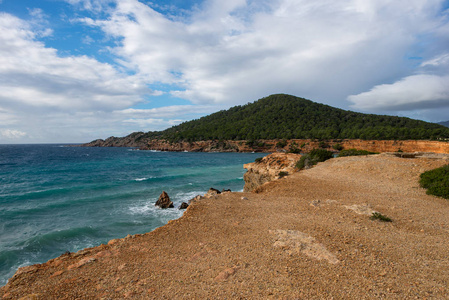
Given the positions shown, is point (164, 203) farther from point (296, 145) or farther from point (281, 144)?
point (281, 144)

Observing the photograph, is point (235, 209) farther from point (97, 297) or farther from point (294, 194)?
point (97, 297)

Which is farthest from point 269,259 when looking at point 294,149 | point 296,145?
point 296,145

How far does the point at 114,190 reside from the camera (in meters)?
21.7

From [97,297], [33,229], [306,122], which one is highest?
[306,122]

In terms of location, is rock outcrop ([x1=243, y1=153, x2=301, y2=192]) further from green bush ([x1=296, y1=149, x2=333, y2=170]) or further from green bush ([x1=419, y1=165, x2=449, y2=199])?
green bush ([x1=419, y1=165, x2=449, y2=199])

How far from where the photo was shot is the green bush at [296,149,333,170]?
709 inches

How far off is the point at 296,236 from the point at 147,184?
2194 centimetres

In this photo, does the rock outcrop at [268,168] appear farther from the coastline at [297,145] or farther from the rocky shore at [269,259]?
the coastline at [297,145]

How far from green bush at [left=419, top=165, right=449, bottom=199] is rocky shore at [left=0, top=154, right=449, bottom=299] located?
3.70 ft

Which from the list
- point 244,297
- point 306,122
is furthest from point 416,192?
point 306,122

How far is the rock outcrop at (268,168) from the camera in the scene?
18.6 metres

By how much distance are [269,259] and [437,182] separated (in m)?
10.3

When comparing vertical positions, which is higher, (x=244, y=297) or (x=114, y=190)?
(x=244, y=297)

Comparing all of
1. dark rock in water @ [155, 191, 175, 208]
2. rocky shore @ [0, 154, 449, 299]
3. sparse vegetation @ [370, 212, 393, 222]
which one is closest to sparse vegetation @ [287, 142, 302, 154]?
dark rock in water @ [155, 191, 175, 208]
